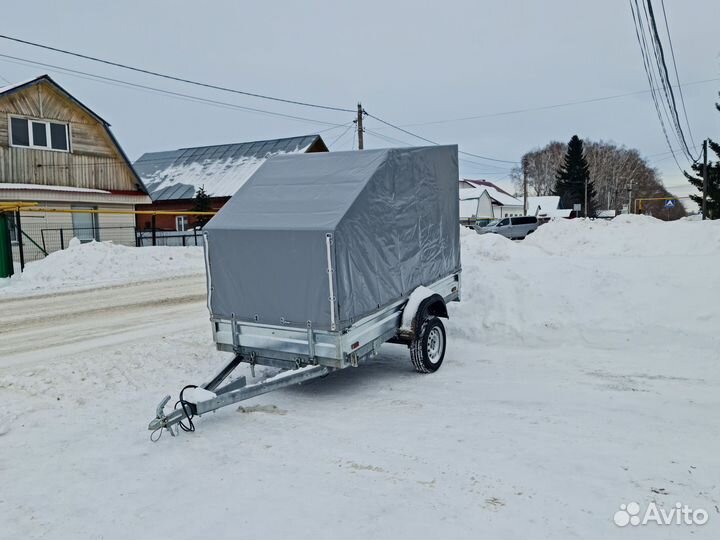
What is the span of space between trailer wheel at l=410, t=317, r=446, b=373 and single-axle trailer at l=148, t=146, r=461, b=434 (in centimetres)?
1

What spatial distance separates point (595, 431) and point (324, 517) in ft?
9.71

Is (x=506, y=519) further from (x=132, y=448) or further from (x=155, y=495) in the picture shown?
(x=132, y=448)

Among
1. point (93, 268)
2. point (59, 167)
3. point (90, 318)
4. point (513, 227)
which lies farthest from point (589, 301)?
point (513, 227)

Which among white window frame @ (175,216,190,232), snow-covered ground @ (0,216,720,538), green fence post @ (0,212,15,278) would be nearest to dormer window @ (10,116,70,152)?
green fence post @ (0,212,15,278)

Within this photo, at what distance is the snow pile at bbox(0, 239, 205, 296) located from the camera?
58.1 feet

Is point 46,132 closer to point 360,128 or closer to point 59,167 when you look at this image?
point 59,167

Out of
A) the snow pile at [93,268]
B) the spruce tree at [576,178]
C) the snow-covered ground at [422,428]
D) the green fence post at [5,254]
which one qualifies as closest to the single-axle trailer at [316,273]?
the snow-covered ground at [422,428]

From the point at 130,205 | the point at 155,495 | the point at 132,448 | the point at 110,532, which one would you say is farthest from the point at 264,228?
the point at 130,205

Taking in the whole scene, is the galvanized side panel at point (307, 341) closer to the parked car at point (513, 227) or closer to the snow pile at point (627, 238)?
the snow pile at point (627, 238)

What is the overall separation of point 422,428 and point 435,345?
239 centimetres

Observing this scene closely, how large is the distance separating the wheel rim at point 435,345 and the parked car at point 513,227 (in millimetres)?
36896

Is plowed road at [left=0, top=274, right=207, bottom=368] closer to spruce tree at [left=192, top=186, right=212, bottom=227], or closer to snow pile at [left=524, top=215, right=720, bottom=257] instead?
snow pile at [left=524, top=215, right=720, bottom=257]

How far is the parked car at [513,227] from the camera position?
44.0 metres

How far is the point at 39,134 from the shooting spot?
2659cm
